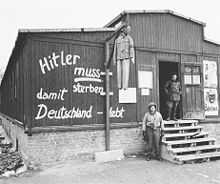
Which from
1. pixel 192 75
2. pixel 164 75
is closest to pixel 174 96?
pixel 192 75

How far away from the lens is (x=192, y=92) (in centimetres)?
1037

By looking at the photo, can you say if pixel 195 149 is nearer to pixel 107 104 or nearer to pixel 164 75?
pixel 107 104

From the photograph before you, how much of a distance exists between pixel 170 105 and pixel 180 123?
78 centimetres

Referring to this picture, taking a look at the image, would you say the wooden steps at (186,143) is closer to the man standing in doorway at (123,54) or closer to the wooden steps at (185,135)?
the wooden steps at (185,135)

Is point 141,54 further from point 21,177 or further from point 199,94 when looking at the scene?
point 21,177

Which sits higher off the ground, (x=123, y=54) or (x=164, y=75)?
(x=123, y=54)

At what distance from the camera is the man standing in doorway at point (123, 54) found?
7.73 metres

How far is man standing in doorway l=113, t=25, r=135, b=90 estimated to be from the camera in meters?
7.73

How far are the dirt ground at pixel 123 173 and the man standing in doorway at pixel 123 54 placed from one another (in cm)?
244

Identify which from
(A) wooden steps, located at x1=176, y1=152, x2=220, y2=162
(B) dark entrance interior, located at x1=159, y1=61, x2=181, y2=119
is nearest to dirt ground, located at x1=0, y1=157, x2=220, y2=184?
(A) wooden steps, located at x1=176, y1=152, x2=220, y2=162

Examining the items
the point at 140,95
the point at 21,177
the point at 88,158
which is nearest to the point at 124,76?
the point at 140,95

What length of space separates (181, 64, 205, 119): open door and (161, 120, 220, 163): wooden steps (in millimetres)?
481

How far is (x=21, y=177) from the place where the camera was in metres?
6.82

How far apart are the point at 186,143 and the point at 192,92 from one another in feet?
8.23
